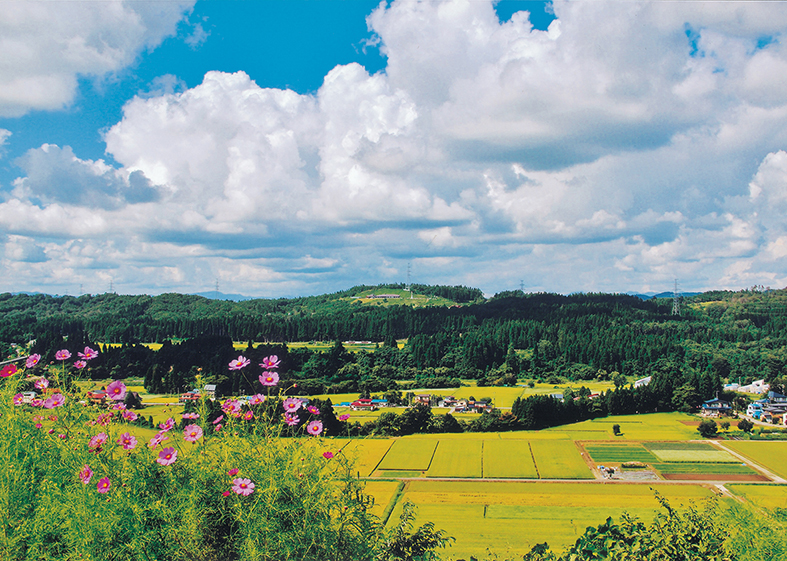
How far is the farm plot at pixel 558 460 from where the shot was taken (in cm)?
5341

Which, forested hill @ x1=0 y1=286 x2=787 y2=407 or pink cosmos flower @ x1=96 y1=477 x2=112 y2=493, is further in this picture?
forested hill @ x1=0 y1=286 x2=787 y2=407

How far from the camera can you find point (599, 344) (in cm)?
13612

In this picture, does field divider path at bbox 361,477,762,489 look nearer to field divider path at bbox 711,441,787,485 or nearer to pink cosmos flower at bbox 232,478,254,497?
field divider path at bbox 711,441,787,485

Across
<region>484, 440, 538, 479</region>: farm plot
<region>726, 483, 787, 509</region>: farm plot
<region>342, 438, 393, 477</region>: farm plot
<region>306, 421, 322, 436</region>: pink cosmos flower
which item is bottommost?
<region>342, 438, 393, 477</region>: farm plot

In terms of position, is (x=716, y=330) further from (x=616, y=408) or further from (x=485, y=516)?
(x=485, y=516)

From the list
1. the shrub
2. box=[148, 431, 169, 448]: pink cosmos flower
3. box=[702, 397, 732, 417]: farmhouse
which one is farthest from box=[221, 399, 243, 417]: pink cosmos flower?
box=[702, 397, 732, 417]: farmhouse

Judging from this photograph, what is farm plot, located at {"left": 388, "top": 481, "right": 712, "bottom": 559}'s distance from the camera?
1385 inches

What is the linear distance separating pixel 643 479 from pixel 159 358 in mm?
93798

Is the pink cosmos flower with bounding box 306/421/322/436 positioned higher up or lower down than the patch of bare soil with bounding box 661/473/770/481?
higher up

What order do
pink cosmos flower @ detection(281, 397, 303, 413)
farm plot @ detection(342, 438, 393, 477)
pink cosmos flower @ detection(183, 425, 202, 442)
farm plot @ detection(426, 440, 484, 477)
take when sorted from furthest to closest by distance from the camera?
farm plot @ detection(342, 438, 393, 477)
farm plot @ detection(426, 440, 484, 477)
pink cosmos flower @ detection(183, 425, 202, 442)
pink cosmos flower @ detection(281, 397, 303, 413)

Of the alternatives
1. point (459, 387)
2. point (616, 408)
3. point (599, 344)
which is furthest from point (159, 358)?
point (599, 344)

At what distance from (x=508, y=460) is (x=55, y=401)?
5695 cm

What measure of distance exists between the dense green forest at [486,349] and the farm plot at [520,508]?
2796 cm

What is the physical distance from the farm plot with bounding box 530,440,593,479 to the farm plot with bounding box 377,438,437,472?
11725mm
